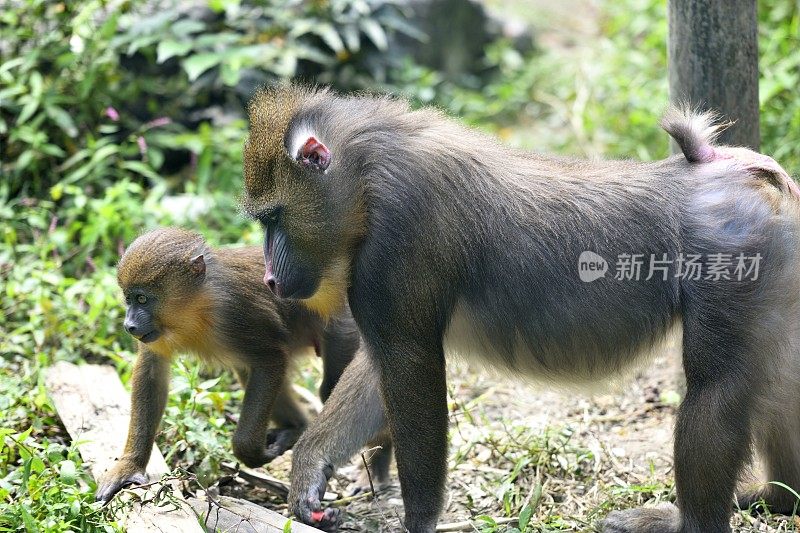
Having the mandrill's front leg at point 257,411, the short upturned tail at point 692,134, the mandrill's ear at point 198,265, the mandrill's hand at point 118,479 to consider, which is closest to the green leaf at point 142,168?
the mandrill's ear at point 198,265

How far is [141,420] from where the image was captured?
5.12 meters

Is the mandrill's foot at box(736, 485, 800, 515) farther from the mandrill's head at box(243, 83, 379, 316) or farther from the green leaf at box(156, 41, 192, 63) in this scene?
the green leaf at box(156, 41, 192, 63)

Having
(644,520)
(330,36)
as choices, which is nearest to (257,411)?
(644,520)

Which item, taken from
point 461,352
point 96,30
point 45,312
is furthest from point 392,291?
point 96,30

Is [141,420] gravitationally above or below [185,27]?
below

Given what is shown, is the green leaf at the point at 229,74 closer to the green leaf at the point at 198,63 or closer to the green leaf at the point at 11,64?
the green leaf at the point at 198,63

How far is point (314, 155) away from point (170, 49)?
4.67 m

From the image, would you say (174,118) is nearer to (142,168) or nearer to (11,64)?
(142,168)

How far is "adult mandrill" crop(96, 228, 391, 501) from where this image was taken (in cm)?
513

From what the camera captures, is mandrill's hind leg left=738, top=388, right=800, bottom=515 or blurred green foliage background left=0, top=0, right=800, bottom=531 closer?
mandrill's hind leg left=738, top=388, right=800, bottom=515

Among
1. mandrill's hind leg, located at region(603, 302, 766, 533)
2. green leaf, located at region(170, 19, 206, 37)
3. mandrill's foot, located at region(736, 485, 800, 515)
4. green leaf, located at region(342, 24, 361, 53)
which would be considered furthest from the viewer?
green leaf, located at region(342, 24, 361, 53)

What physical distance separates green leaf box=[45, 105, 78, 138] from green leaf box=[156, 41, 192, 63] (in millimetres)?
904

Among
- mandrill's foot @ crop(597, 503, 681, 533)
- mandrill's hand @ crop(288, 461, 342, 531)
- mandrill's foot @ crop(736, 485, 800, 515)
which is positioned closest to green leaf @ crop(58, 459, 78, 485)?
mandrill's hand @ crop(288, 461, 342, 531)

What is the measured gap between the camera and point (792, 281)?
4242mm
